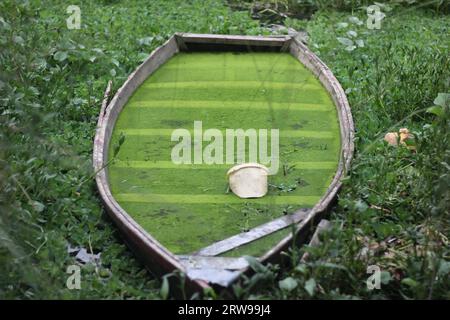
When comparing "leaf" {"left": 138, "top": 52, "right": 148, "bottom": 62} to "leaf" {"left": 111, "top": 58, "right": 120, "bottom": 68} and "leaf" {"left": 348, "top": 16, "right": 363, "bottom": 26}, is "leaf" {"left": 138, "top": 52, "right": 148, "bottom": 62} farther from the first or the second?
"leaf" {"left": 348, "top": 16, "right": 363, "bottom": 26}

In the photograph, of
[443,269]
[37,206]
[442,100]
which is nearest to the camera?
[443,269]

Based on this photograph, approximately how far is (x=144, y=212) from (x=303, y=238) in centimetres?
74

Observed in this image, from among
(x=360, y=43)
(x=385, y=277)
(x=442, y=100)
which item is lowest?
(x=385, y=277)

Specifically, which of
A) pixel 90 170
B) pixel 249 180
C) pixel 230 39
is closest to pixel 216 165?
pixel 249 180

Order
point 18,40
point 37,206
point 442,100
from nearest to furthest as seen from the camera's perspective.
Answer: point 37,206, point 442,100, point 18,40

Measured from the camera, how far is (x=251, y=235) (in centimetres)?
347

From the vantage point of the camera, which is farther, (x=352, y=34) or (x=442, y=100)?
(x=352, y=34)

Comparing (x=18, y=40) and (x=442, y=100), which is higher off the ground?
(x=18, y=40)

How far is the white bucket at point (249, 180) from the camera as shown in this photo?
379cm

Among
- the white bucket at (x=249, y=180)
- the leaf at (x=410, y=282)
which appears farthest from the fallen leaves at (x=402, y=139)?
the leaf at (x=410, y=282)

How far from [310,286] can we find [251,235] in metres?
0.62

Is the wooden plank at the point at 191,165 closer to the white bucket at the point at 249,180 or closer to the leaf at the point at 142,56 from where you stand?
the white bucket at the point at 249,180

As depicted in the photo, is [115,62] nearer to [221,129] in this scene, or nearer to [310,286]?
[221,129]
